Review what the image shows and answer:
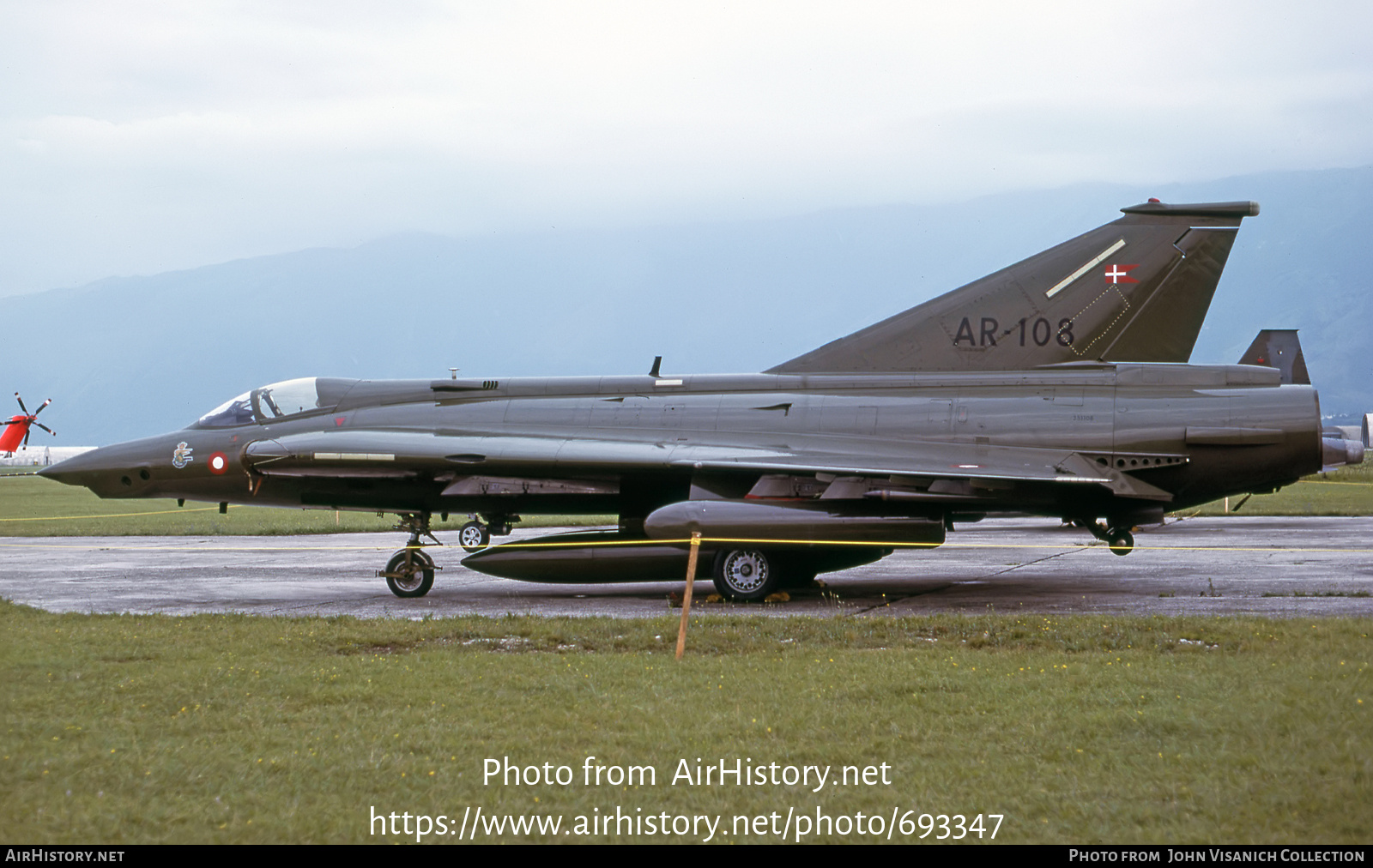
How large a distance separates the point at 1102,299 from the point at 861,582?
493cm

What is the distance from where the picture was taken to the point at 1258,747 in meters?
5.74

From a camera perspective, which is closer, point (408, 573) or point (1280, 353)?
point (408, 573)

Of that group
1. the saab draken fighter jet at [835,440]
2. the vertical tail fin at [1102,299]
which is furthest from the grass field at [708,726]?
the vertical tail fin at [1102,299]

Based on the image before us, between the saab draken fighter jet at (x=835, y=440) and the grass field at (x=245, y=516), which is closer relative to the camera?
the saab draken fighter jet at (x=835, y=440)

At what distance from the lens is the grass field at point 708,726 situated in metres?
4.99

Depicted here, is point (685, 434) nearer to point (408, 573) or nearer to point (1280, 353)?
point (408, 573)

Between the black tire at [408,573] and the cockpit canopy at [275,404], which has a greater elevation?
the cockpit canopy at [275,404]

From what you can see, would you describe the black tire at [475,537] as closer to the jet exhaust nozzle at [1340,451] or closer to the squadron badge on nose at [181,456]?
the squadron badge on nose at [181,456]

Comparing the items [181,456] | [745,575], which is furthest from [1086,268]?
[181,456]

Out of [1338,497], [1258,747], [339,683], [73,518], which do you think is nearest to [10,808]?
[339,683]

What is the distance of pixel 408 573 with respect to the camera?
1453 cm

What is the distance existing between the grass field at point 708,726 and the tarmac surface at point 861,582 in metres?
2.73

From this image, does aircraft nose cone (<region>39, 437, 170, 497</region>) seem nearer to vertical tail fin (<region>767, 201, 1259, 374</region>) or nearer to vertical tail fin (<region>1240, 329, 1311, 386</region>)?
vertical tail fin (<region>767, 201, 1259, 374</region>)
